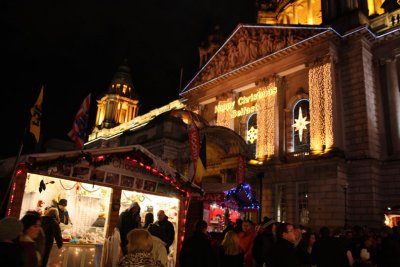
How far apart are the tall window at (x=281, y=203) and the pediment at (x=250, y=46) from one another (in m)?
10.7

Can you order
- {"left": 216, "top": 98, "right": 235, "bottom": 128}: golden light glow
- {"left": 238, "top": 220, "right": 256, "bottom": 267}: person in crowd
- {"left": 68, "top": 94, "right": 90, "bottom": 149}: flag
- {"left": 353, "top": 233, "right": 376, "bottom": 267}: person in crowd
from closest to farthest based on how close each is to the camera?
{"left": 353, "top": 233, "right": 376, "bottom": 267}: person in crowd
{"left": 238, "top": 220, "right": 256, "bottom": 267}: person in crowd
{"left": 68, "top": 94, "right": 90, "bottom": 149}: flag
{"left": 216, "top": 98, "right": 235, "bottom": 128}: golden light glow

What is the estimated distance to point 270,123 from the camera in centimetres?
2645

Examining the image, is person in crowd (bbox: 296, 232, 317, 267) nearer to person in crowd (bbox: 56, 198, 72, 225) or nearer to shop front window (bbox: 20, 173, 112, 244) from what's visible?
shop front window (bbox: 20, 173, 112, 244)

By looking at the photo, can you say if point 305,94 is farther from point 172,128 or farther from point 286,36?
point 172,128

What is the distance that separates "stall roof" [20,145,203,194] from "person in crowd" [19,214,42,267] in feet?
13.5

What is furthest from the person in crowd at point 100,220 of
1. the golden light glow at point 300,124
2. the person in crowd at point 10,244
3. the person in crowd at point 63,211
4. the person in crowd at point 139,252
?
the golden light glow at point 300,124

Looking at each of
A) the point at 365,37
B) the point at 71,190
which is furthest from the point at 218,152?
the point at 71,190

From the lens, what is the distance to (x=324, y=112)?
75.3 feet

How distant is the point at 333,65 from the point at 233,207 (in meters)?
12.3

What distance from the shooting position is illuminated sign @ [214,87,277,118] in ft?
89.8

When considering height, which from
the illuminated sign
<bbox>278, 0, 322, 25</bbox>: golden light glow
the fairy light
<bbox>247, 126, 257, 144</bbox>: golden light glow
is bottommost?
<bbox>247, 126, 257, 144</bbox>: golden light glow

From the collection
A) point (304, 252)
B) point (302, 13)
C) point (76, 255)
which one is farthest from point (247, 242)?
point (302, 13)

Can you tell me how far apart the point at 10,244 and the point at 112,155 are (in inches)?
280

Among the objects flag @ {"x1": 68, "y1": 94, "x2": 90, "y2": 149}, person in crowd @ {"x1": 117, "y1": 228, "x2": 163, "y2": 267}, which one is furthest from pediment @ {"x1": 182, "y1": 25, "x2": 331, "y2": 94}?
person in crowd @ {"x1": 117, "y1": 228, "x2": 163, "y2": 267}
